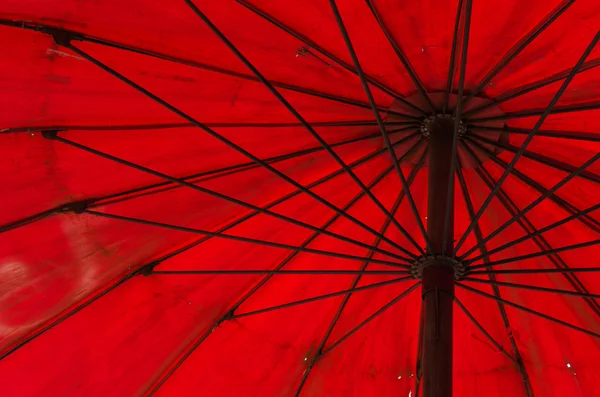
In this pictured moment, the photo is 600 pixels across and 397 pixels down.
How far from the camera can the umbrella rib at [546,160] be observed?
16.9ft

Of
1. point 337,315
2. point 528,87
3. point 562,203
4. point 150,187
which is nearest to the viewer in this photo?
point 528,87

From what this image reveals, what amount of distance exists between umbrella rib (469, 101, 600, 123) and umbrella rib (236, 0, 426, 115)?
40 centimetres

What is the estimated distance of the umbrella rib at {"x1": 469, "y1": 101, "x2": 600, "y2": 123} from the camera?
4773mm

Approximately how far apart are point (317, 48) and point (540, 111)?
4.58ft

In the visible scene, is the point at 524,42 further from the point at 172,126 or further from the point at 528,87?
the point at 172,126

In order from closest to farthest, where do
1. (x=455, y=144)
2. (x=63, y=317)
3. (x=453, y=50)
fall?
(x=455, y=144) < (x=453, y=50) < (x=63, y=317)

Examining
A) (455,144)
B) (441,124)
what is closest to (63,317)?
(441,124)

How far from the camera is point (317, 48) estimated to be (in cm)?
467

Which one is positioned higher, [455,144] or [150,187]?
Answer: [455,144]

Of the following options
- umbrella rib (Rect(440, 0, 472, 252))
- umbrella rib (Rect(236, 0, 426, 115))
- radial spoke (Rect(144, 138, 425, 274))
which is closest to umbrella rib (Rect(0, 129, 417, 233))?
radial spoke (Rect(144, 138, 425, 274))

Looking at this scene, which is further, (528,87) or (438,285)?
(528,87)

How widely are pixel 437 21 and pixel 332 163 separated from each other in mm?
1440

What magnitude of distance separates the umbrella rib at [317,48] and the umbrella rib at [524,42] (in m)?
0.46

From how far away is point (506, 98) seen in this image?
490cm
